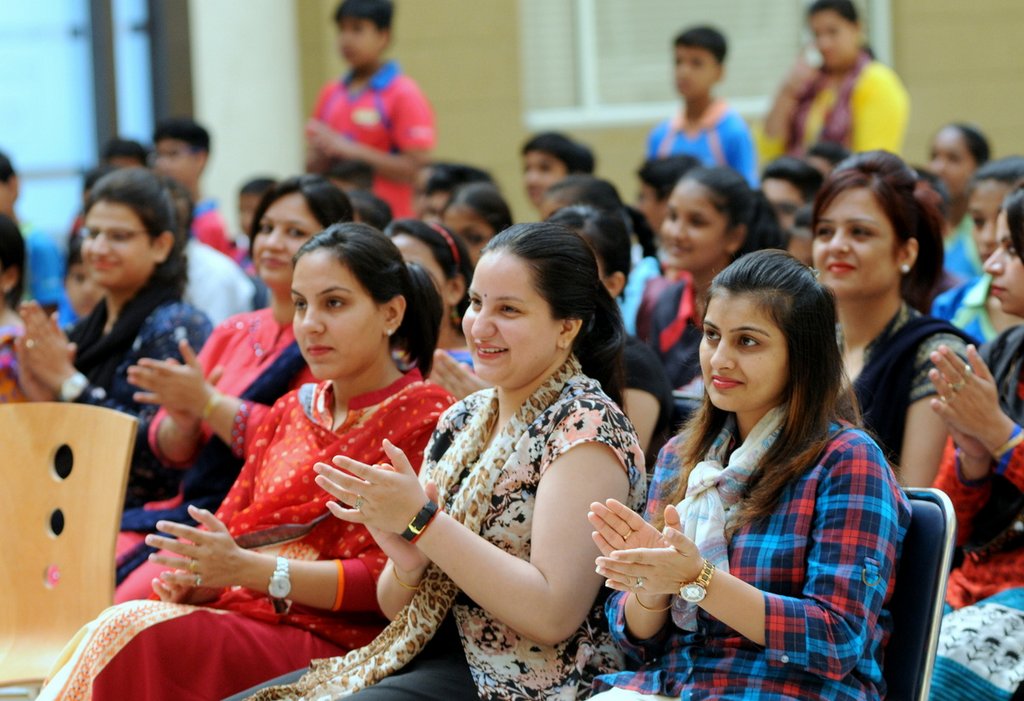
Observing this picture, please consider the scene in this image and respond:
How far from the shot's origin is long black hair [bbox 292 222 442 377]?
9.08 feet

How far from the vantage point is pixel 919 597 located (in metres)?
2.08

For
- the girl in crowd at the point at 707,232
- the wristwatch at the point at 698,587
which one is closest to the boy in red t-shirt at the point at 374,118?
the girl in crowd at the point at 707,232

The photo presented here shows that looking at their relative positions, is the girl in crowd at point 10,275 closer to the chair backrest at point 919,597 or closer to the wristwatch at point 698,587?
the wristwatch at point 698,587

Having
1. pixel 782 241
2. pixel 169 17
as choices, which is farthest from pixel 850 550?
pixel 169 17

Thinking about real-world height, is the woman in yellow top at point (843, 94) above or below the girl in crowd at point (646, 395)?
above

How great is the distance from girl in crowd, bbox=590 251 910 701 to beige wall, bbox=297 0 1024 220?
5.57 m

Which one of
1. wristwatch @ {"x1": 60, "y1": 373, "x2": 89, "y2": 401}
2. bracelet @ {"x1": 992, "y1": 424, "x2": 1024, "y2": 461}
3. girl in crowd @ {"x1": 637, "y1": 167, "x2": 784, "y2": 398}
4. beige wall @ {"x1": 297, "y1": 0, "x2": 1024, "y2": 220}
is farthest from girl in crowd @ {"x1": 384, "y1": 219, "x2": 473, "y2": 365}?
beige wall @ {"x1": 297, "y1": 0, "x2": 1024, "y2": 220}

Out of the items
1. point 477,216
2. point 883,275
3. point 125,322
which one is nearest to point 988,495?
point 883,275

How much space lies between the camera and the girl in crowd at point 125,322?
362 centimetres

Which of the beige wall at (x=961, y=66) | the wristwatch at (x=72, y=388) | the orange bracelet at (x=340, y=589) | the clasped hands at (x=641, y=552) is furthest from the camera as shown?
the beige wall at (x=961, y=66)

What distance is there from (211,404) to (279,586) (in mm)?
759

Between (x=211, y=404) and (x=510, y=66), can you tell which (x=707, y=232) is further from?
(x=510, y=66)

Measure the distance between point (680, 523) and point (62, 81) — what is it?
5.73 meters

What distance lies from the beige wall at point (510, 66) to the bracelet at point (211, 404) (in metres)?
4.59
